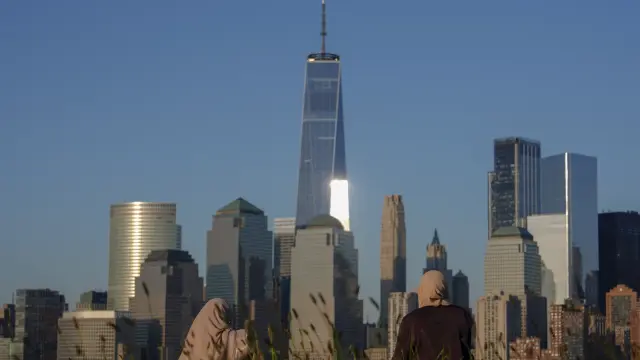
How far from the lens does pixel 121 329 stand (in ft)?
25.7

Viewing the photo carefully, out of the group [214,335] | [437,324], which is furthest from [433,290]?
[214,335]

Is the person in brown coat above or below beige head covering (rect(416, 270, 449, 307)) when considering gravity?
below

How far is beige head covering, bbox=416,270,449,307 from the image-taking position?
32.4 feet

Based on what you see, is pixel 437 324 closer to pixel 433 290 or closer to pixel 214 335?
pixel 433 290

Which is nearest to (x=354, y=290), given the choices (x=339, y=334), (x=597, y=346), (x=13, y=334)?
(x=339, y=334)

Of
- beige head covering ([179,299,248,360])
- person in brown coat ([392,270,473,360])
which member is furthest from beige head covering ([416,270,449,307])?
beige head covering ([179,299,248,360])

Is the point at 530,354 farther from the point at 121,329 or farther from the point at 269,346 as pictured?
the point at 121,329

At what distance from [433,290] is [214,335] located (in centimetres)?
148

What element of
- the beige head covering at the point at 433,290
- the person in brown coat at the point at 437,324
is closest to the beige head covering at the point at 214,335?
the person in brown coat at the point at 437,324

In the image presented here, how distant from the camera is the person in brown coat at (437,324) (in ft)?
32.4

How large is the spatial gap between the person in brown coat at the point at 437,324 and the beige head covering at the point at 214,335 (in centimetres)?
110

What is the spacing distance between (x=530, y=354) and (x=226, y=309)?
2222 mm

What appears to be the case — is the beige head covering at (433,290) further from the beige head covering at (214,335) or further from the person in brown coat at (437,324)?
the beige head covering at (214,335)

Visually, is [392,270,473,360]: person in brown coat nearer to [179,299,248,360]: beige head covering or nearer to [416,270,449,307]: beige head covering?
[416,270,449,307]: beige head covering
